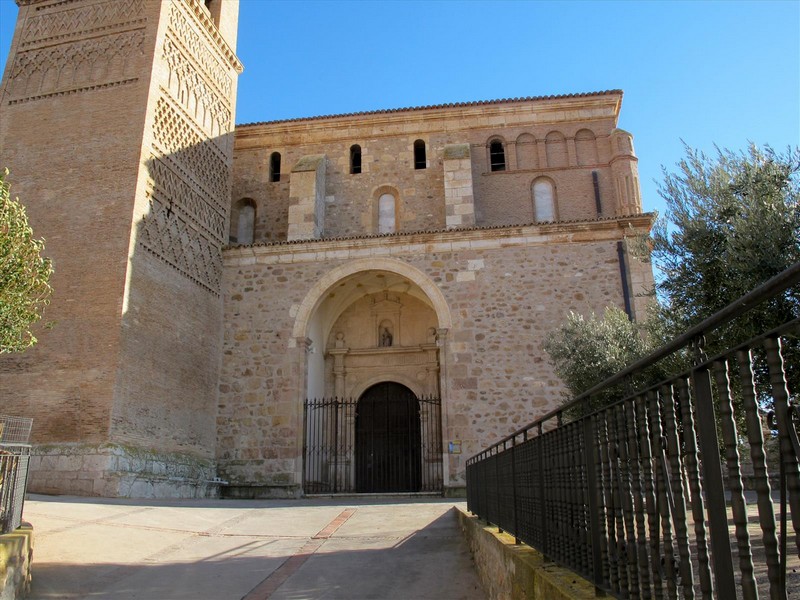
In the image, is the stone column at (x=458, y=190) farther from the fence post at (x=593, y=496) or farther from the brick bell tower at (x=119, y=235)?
the fence post at (x=593, y=496)

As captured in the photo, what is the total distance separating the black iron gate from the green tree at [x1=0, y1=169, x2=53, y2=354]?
7331 mm

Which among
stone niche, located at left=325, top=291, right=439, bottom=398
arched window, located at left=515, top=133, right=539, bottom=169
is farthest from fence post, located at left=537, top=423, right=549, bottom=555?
arched window, located at left=515, top=133, right=539, bottom=169

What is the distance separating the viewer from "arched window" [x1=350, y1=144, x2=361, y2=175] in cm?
1961

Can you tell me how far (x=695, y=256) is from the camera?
6.91 meters

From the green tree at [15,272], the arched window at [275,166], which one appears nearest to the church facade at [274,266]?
the arched window at [275,166]

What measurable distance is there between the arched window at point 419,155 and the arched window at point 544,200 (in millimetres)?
Result: 3259

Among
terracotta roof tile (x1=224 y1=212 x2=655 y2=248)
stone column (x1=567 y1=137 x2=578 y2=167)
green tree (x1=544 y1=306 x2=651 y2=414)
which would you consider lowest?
green tree (x1=544 y1=306 x2=651 y2=414)

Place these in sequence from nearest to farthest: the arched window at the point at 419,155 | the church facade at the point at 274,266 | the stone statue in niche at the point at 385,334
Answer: the church facade at the point at 274,266
the stone statue in niche at the point at 385,334
the arched window at the point at 419,155

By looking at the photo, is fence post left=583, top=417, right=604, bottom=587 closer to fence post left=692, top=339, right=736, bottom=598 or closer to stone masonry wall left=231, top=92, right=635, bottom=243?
fence post left=692, top=339, right=736, bottom=598

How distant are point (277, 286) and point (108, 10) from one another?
23.2 ft

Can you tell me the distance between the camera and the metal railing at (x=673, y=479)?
1.58m

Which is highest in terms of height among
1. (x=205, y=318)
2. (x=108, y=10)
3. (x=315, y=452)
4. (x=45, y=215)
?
(x=108, y=10)

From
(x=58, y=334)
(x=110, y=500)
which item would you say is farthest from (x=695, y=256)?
(x=58, y=334)

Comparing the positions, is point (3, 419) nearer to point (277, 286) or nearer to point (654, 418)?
point (277, 286)
